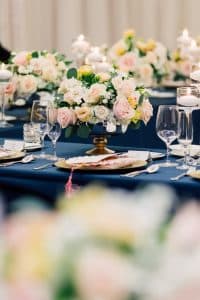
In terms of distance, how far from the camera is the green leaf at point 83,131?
115 inches

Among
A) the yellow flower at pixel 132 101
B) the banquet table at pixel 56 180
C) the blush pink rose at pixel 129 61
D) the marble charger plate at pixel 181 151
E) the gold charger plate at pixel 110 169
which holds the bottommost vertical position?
the banquet table at pixel 56 180

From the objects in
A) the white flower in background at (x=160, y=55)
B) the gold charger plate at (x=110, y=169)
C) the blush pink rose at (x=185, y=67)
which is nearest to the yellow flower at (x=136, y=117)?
the gold charger plate at (x=110, y=169)

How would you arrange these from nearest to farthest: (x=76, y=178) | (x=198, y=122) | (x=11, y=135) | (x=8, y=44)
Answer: (x=76, y=178) → (x=11, y=135) → (x=198, y=122) → (x=8, y=44)

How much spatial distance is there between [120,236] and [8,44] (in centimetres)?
687

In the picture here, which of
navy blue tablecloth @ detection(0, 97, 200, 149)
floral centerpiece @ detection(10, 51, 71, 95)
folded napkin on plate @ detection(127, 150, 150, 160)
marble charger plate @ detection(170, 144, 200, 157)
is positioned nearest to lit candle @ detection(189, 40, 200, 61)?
navy blue tablecloth @ detection(0, 97, 200, 149)

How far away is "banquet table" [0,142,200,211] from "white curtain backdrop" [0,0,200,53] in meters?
4.66

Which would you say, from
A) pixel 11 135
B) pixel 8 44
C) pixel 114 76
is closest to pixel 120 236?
pixel 114 76

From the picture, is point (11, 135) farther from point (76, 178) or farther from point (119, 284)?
point (119, 284)

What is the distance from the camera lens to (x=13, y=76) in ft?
13.2

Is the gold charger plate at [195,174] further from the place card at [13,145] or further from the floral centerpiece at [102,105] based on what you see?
the place card at [13,145]

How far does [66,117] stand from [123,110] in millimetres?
218

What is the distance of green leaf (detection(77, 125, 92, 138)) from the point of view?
115 inches

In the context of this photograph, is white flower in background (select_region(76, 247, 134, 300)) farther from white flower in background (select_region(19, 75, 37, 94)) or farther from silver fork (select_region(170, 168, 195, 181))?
white flower in background (select_region(19, 75, 37, 94))

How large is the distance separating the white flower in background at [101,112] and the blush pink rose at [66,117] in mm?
89
